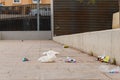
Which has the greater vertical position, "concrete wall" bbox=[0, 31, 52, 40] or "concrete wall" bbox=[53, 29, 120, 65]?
"concrete wall" bbox=[53, 29, 120, 65]

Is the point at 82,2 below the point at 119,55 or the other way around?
the other way around

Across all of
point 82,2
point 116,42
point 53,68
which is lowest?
point 53,68

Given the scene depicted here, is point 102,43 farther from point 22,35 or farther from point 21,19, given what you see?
point 21,19

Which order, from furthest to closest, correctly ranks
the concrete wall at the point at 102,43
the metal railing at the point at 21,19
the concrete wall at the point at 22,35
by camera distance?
the metal railing at the point at 21,19
the concrete wall at the point at 22,35
the concrete wall at the point at 102,43

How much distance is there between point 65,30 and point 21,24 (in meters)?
6.91

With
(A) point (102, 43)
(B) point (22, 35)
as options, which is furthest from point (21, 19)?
(A) point (102, 43)

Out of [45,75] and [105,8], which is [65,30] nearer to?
[105,8]

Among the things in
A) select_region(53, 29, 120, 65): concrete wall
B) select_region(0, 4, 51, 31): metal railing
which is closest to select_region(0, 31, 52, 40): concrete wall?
select_region(0, 4, 51, 31): metal railing

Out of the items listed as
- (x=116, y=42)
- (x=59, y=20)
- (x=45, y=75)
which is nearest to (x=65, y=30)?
(x=59, y=20)

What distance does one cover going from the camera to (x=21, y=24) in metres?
33.6

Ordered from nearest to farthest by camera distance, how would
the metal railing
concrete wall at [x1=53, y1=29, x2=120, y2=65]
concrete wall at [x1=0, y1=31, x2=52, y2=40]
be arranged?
concrete wall at [x1=53, y1=29, x2=120, y2=65] < concrete wall at [x1=0, y1=31, x2=52, y2=40] < the metal railing

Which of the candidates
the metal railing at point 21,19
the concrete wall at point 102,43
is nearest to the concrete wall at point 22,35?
the metal railing at point 21,19

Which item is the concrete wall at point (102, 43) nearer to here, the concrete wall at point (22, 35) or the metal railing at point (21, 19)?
the concrete wall at point (22, 35)

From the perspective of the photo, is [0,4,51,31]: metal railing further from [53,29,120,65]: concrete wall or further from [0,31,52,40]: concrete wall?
[53,29,120,65]: concrete wall
